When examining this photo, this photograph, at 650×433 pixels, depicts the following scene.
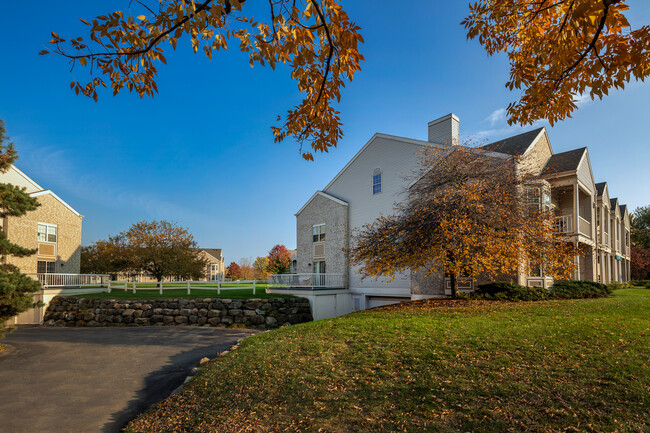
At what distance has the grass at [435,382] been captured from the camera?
443 centimetres

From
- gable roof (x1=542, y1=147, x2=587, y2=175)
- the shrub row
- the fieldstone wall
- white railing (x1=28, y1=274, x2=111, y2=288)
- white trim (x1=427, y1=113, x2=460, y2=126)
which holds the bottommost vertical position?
the fieldstone wall

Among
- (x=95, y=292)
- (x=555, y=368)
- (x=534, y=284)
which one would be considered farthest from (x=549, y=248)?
(x=95, y=292)

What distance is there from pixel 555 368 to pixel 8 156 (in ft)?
49.6

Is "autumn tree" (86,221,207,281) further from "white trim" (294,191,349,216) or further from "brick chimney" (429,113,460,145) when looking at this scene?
"brick chimney" (429,113,460,145)

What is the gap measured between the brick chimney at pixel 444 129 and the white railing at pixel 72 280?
21.4 meters

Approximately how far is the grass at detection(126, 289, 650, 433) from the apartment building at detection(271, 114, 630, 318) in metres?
9.59

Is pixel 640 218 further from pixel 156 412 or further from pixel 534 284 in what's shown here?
pixel 156 412

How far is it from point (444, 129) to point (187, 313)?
51.5 feet

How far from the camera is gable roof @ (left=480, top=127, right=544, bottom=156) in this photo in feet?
59.9

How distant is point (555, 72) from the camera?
4664 mm

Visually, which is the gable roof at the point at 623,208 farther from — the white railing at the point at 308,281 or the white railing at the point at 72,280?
the white railing at the point at 72,280

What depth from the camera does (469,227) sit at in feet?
37.7

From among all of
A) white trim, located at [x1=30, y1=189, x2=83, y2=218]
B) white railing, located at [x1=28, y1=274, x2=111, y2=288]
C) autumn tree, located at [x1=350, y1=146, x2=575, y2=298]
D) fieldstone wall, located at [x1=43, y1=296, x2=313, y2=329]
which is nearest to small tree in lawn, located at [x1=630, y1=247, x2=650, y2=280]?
autumn tree, located at [x1=350, y1=146, x2=575, y2=298]

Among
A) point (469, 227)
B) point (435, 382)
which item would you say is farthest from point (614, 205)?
point (435, 382)
